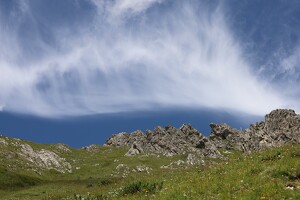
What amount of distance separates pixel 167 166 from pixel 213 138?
93.1 meters

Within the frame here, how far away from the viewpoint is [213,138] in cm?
19388

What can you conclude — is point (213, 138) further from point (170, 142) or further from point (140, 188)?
point (140, 188)

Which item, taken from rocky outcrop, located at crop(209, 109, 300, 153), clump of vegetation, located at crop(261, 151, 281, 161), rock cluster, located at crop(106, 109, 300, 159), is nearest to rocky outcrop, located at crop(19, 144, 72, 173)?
rock cluster, located at crop(106, 109, 300, 159)

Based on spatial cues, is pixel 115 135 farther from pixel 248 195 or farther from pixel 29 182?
pixel 248 195

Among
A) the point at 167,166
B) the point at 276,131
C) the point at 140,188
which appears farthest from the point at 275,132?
the point at 140,188

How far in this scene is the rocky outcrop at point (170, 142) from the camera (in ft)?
463

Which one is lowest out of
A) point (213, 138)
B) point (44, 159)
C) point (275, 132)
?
point (44, 159)

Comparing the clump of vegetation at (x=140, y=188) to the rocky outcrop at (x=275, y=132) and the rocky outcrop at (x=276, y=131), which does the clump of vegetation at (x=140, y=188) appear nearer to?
the rocky outcrop at (x=275, y=132)

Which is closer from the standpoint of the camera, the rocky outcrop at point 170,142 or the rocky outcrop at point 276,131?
the rocky outcrop at point 276,131

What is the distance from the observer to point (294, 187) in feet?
51.1

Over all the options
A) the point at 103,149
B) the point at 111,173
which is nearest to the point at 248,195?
the point at 111,173

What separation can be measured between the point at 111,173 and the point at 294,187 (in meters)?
82.1

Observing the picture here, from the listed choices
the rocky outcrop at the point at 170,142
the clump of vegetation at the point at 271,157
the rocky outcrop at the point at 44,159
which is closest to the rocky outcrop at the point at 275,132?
the rocky outcrop at the point at 170,142

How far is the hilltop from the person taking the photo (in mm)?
17781
